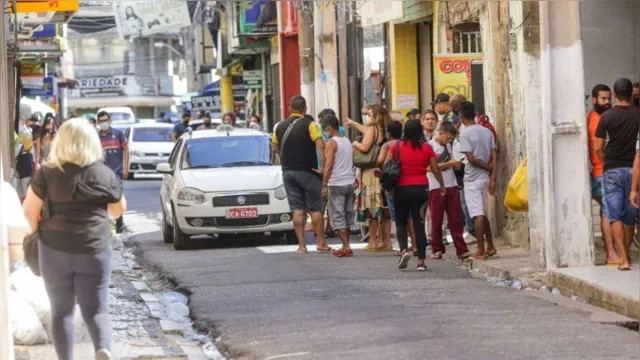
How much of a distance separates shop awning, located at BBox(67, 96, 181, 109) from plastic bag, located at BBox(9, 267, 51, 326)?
86974 mm

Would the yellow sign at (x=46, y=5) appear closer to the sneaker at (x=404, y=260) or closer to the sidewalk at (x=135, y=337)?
the sidewalk at (x=135, y=337)

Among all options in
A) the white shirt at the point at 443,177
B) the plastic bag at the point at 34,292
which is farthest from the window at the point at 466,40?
the plastic bag at the point at 34,292

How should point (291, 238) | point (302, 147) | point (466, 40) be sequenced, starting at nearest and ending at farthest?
1. point (302, 147)
2. point (291, 238)
3. point (466, 40)

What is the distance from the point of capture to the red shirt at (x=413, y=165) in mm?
15430

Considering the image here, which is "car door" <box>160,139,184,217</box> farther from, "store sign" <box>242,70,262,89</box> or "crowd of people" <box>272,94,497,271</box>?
"store sign" <box>242,70,262,89</box>

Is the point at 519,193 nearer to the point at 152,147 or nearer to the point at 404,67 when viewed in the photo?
the point at 404,67

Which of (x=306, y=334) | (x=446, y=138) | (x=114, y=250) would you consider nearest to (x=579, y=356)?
(x=306, y=334)

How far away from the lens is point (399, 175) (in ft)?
50.6

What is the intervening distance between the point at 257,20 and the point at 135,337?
29.7 m

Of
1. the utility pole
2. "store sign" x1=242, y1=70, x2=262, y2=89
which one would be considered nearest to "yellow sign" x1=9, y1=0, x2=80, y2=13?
the utility pole

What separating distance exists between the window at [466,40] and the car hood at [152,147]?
22206 mm

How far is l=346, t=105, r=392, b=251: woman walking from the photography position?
17969 mm

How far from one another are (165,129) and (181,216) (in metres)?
26.4

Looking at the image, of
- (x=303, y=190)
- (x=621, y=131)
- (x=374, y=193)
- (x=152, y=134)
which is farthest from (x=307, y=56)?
(x=621, y=131)
